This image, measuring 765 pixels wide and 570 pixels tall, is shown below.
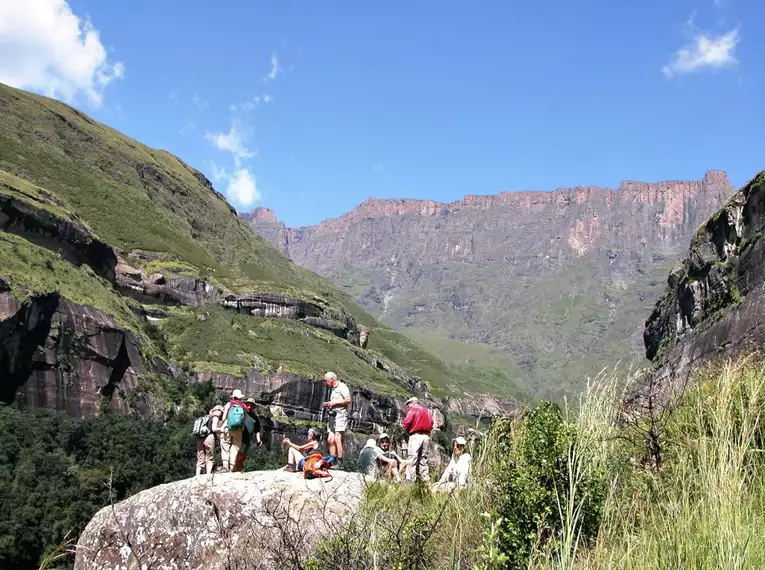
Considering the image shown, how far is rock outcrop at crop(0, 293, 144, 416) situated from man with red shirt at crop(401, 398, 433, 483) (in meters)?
82.0

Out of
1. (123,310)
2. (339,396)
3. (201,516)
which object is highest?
(123,310)

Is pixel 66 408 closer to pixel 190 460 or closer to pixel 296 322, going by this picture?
pixel 190 460

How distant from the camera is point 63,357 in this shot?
283 ft

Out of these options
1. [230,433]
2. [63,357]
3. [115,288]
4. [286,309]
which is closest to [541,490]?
[230,433]

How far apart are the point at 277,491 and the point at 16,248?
9915 cm

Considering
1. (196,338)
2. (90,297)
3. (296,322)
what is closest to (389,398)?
(296,322)

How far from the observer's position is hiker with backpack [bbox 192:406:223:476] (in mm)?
11422

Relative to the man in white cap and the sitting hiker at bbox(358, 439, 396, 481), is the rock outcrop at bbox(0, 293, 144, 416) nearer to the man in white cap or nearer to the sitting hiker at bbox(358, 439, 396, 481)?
the man in white cap

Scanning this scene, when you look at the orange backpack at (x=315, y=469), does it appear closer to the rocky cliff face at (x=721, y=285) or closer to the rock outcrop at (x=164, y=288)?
the rocky cliff face at (x=721, y=285)

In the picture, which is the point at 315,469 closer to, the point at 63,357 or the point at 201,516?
the point at 201,516

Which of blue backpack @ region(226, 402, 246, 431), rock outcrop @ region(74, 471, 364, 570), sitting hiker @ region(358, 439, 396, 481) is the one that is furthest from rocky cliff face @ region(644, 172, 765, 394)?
rock outcrop @ region(74, 471, 364, 570)

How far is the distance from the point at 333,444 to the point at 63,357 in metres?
86.7

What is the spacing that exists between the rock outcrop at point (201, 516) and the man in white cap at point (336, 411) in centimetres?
268

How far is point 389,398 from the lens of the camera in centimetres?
13050
